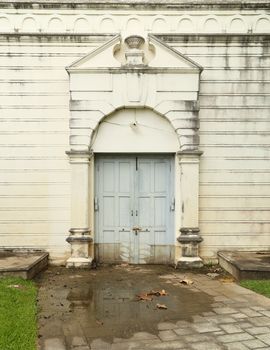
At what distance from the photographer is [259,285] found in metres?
6.92

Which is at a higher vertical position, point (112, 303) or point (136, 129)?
point (136, 129)

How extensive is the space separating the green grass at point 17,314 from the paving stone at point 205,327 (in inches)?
72.5

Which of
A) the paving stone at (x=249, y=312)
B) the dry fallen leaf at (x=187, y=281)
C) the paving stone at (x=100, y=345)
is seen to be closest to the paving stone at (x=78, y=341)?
the paving stone at (x=100, y=345)

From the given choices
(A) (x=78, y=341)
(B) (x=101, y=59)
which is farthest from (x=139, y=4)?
(A) (x=78, y=341)

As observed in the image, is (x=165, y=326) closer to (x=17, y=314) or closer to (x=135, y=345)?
(x=135, y=345)

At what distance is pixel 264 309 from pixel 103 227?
405cm

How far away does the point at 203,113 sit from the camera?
8938 mm

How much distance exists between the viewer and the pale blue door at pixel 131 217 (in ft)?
29.4

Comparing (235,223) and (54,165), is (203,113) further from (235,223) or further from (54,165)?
(54,165)

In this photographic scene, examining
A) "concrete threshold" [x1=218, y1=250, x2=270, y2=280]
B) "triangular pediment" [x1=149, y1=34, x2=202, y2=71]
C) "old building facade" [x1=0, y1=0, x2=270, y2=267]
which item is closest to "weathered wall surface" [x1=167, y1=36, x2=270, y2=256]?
"old building facade" [x1=0, y1=0, x2=270, y2=267]

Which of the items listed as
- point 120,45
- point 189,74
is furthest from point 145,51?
point 189,74

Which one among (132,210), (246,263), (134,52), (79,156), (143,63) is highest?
(134,52)

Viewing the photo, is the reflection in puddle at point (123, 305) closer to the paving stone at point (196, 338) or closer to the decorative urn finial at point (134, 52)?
the paving stone at point (196, 338)

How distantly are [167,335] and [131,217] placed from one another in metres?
4.24
